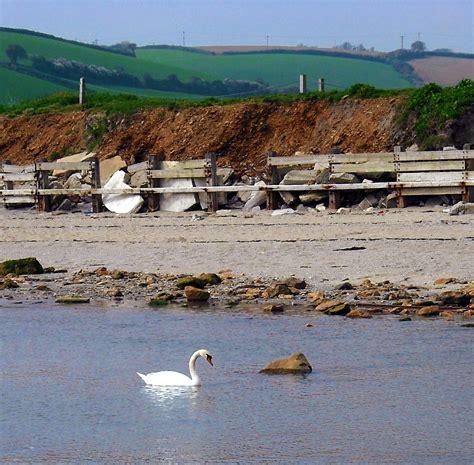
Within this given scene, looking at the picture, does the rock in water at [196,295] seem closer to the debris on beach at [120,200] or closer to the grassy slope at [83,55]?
the debris on beach at [120,200]

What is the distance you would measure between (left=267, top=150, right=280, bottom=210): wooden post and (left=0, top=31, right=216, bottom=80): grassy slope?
44.3 m

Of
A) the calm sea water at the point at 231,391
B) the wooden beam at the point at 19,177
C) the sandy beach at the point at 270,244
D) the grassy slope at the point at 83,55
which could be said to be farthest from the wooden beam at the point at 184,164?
the grassy slope at the point at 83,55

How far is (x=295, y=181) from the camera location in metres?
23.4

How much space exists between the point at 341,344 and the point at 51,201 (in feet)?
46.2

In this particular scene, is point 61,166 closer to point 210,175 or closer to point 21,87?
point 210,175

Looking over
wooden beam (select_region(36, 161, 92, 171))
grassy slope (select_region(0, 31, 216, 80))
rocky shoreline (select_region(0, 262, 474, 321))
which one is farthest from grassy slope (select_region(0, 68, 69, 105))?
rocky shoreline (select_region(0, 262, 474, 321))

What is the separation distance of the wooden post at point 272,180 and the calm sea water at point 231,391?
8.29 meters

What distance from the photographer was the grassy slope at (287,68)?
7638 centimetres

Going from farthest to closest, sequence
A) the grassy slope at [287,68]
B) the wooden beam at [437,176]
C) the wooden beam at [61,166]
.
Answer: the grassy slope at [287,68], the wooden beam at [61,166], the wooden beam at [437,176]

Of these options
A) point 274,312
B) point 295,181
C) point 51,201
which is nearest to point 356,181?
point 295,181

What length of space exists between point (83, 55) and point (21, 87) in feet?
41.7

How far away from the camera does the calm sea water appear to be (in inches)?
387

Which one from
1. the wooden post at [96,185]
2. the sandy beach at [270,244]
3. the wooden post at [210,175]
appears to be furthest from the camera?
the wooden post at [96,185]

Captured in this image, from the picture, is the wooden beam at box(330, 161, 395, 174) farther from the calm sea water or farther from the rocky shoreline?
the calm sea water
